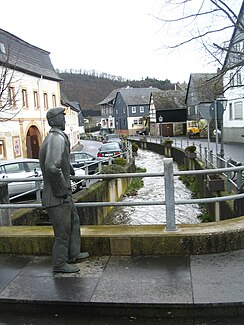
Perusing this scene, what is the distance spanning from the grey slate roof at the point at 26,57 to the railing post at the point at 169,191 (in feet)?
71.7

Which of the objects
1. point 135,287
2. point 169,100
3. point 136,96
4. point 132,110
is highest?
point 136,96

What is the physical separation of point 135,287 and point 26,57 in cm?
2935

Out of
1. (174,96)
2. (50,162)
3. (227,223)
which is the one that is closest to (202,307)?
(227,223)

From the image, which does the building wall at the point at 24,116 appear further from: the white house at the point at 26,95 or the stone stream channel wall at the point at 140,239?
the stone stream channel wall at the point at 140,239

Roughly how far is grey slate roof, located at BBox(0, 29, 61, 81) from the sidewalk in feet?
72.6

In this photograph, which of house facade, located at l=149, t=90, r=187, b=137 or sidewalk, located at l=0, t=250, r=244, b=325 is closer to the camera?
sidewalk, located at l=0, t=250, r=244, b=325

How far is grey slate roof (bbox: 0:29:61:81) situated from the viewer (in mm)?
26484

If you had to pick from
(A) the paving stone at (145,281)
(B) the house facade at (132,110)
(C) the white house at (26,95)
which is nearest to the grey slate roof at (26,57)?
(C) the white house at (26,95)

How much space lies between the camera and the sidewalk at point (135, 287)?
3488mm

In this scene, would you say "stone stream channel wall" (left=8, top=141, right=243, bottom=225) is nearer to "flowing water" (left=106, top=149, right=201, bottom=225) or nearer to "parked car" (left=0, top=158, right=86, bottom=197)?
"flowing water" (left=106, top=149, right=201, bottom=225)

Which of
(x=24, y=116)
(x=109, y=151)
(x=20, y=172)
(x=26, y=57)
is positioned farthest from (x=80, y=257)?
(x=26, y=57)

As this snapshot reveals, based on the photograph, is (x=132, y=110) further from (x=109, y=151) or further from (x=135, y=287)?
(x=135, y=287)

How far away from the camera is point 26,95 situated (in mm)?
29484

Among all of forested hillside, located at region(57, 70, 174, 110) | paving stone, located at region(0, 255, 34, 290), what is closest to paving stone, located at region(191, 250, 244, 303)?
paving stone, located at region(0, 255, 34, 290)
